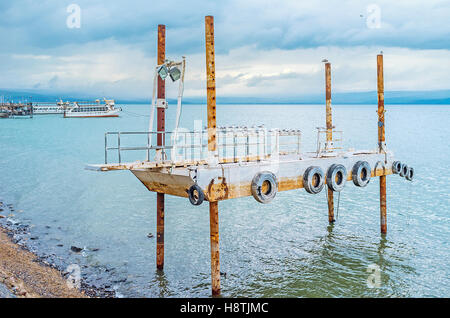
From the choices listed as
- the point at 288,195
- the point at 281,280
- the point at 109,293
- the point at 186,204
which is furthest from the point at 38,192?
the point at 281,280

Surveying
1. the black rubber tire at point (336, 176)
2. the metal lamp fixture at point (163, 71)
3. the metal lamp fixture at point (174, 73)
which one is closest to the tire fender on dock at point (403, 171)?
the black rubber tire at point (336, 176)

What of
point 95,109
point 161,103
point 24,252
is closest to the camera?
point 161,103

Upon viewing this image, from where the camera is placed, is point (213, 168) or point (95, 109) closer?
point (213, 168)

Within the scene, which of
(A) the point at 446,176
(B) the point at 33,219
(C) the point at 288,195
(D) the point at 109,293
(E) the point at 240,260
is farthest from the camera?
(A) the point at 446,176

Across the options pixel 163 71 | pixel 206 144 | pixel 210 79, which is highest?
pixel 163 71

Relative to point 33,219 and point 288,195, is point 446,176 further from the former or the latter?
point 33,219

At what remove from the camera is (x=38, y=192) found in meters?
35.4

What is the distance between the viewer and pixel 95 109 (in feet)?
598

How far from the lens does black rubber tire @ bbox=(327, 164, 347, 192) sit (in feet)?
59.1

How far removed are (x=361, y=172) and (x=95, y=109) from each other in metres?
176

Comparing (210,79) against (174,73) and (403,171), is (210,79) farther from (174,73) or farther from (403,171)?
(403,171)

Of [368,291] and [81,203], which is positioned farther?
[81,203]

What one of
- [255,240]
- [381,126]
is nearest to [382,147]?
[381,126]

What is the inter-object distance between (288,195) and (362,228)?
10.1 meters
